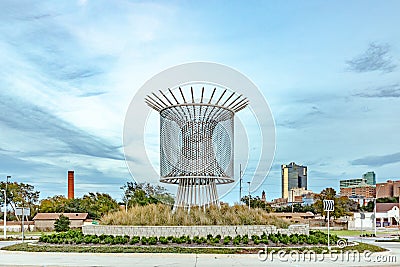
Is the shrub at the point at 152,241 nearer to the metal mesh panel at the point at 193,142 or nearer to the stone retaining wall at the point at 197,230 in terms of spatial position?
the stone retaining wall at the point at 197,230

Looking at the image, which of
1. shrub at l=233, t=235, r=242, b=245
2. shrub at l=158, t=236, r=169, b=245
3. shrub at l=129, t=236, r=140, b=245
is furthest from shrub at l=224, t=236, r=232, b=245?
shrub at l=129, t=236, r=140, b=245

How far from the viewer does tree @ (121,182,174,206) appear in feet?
176

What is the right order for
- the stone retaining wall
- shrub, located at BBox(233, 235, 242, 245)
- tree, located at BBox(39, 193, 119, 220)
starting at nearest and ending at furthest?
shrub, located at BBox(233, 235, 242, 245) → the stone retaining wall → tree, located at BBox(39, 193, 119, 220)

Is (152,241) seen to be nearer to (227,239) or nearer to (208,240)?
(208,240)

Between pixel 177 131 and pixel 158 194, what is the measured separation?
94.2 feet

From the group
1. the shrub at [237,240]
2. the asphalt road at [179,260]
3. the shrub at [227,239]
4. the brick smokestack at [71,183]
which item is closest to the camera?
the asphalt road at [179,260]

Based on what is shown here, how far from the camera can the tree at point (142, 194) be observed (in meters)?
A: 53.8

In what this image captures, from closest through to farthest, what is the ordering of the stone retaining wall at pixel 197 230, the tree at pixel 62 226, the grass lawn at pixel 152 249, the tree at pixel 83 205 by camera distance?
the grass lawn at pixel 152 249 → the stone retaining wall at pixel 197 230 → the tree at pixel 62 226 → the tree at pixel 83 205

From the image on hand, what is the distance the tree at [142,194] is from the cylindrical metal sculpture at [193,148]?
75.3ft

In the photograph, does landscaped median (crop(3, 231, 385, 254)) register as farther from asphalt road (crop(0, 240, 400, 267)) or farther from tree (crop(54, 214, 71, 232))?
tree (crop(54, 214, 71, 232))

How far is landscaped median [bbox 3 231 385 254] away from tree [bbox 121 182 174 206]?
27.5 meters

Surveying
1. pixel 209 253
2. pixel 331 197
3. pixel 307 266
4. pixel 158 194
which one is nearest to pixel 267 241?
pixel 209 253

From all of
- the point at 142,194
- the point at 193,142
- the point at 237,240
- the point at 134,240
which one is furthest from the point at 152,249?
the point at 142,194

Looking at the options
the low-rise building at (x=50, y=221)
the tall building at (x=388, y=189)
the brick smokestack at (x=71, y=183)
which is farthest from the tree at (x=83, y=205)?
the tall building at (x=388, y=189)
